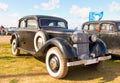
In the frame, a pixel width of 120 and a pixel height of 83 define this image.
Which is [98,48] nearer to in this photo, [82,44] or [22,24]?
[82,44]

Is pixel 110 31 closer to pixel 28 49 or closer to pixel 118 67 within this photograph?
pixel 118 67

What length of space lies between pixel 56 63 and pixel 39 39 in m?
1.49

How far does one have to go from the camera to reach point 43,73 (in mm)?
6648

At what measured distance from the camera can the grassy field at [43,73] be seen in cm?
595

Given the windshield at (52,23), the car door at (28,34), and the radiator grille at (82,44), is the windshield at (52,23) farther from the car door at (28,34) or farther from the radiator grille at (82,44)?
the radiator grille at (82,44)

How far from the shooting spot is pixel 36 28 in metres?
7.68

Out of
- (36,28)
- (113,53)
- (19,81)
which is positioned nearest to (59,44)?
(19,81)

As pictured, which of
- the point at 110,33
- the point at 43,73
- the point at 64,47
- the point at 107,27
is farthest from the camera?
the point at 107,27

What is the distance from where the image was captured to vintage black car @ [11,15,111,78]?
5883 millimetres

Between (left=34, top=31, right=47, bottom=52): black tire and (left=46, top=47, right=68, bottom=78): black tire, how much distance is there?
678mm

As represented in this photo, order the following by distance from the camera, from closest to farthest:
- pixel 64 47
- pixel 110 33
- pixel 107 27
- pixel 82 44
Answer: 1. pixel 64 47
2. pixel 82 44
3. pixel 110 33
4. pixel 107 27

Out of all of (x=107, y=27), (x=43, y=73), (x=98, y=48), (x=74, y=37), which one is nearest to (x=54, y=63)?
(x=43, y=73)

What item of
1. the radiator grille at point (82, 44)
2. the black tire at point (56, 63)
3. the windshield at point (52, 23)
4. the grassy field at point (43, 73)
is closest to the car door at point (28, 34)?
the windshield at point (52, 23)

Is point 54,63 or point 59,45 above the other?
point 59,45
